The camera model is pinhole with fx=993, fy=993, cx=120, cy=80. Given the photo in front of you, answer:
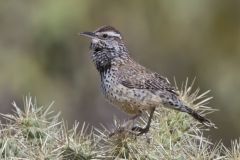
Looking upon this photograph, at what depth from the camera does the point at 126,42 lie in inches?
468

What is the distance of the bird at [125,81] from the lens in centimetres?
571

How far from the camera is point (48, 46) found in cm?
1140

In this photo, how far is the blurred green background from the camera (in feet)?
36.8

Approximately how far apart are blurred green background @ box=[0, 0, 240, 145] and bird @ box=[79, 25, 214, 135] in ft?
15.7

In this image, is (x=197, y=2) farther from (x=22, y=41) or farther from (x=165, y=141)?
(x=165, y=141)

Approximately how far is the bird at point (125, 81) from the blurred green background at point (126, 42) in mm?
4784

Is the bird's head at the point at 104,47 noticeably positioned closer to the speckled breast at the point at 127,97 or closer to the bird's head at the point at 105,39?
the bird's head at the point at 105,39

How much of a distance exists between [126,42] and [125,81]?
19.9ft

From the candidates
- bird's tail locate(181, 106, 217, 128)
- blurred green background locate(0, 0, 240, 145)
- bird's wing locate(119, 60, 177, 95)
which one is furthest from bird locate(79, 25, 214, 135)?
blurred green background locate(0, 0, 240, 145)

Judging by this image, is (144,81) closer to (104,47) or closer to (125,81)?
(125,81)

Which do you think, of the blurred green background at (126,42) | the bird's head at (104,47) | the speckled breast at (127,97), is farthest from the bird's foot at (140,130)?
the blurred green background at (126,42)

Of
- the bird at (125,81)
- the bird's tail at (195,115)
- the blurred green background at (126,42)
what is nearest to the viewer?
the bird's tail at (195,115)

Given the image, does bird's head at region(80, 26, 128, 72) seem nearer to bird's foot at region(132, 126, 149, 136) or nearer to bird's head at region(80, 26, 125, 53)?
bird's head at region(80, 26, 125, 53)

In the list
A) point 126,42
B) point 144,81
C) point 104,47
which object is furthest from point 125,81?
point 126,42
